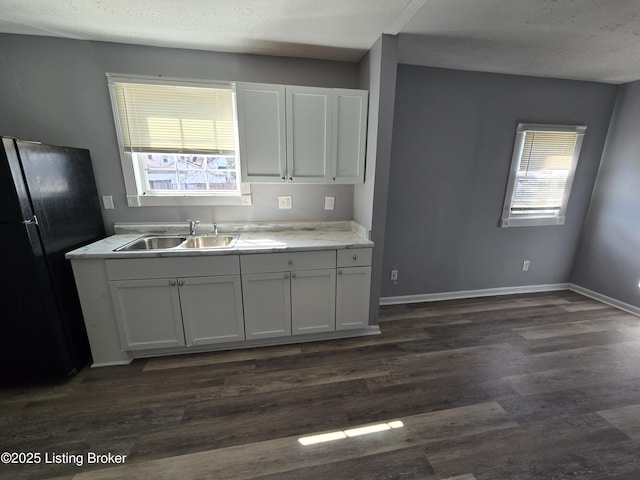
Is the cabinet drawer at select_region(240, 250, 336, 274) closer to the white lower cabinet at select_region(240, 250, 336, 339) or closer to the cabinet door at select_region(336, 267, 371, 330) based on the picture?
the white lower cabinet at select_region(240, 250, 336, 339)

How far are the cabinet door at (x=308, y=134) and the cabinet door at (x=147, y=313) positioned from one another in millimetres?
1341

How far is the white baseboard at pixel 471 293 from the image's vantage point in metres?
2.93

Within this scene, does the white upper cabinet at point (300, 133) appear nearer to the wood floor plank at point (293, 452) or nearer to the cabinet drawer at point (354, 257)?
the cabinet drawer at point (354, 257)

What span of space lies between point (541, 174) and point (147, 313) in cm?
416

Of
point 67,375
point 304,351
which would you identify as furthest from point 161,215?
point 304,351

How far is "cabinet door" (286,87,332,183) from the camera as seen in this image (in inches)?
80.0

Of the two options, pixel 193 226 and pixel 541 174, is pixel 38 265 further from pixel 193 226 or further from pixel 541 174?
pixel 541 174

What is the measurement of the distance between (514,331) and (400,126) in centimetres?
227

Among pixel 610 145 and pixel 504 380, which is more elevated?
pixel 610 145

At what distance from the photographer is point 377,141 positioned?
201 centimetres

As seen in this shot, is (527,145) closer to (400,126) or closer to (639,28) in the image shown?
(639,28)

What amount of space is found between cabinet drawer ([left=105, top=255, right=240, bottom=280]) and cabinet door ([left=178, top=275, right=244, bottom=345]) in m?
0.05

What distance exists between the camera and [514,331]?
2.42m

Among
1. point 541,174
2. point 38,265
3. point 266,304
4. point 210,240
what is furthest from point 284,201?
point 541,174
